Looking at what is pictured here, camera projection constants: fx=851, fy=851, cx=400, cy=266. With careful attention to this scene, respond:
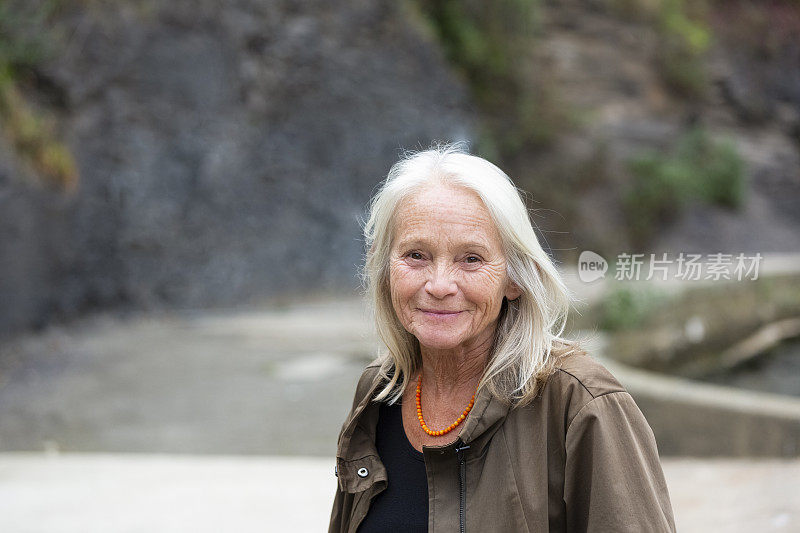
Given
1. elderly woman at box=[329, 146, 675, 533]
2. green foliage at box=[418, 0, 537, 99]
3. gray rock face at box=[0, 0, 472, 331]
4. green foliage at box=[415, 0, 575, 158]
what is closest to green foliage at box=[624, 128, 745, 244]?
green foliage at box=[415, 0, 575, 158]

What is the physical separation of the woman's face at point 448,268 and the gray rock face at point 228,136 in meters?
9.27

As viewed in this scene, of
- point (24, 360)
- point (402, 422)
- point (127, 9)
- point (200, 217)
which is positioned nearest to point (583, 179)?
point (200, 217)

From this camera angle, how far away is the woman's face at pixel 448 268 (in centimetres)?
158

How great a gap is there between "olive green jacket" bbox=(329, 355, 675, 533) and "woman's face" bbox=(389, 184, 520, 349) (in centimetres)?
18

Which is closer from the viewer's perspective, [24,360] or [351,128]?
[24,360]

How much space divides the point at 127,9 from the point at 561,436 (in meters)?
12.6

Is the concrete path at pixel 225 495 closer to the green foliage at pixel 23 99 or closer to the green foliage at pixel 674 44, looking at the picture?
the green foliage at pixel 23 99

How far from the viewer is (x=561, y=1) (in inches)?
877

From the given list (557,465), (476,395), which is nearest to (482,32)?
(476,395)

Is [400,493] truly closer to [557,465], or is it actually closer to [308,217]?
[557,465]

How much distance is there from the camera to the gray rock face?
40.7ft

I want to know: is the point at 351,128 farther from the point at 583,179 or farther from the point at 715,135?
the point at 715,135

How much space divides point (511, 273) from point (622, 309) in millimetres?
6787

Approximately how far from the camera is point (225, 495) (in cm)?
445
